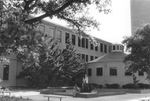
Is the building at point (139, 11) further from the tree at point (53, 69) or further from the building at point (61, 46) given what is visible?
the tree at point (53, 69)

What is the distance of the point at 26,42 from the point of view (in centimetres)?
935

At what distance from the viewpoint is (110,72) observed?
1548 inches

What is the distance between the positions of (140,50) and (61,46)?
78.1 feet

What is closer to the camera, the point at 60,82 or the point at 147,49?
the point at 147,49

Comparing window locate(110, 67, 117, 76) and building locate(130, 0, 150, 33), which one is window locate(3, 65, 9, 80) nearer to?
window locate(110, 67, 117, 76)

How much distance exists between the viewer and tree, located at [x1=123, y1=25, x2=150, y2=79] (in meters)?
18.7

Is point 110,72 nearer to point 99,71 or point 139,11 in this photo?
point 99,71

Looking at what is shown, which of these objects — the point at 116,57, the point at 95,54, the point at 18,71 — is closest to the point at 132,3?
the point at 95,54

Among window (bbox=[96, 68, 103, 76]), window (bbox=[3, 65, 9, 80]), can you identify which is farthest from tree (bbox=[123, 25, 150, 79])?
window (bbox=[96, 68, 103, 76])

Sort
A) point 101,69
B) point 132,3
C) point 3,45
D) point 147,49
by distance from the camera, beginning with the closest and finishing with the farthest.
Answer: point 3,45
point 147,49
point 101,69
point 132,3

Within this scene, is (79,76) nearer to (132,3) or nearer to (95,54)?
(95,54)

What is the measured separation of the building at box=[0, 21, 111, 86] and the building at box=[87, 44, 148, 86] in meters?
3.83

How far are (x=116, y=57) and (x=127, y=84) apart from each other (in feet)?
22.4

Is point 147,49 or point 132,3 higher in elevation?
point 132,3
